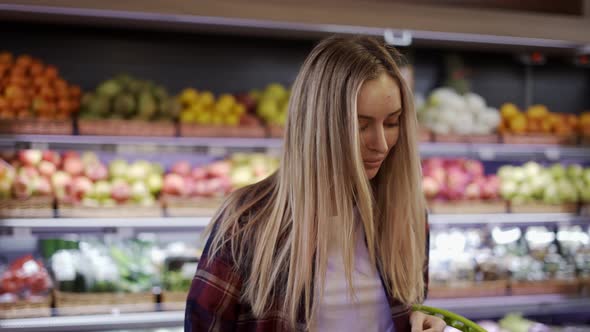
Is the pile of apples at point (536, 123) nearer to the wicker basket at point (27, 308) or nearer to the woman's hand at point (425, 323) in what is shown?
the woman's hand at point (425, 323)

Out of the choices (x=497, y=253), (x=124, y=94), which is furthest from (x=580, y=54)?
(x=124, y=94)

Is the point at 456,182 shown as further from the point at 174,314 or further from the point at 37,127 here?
the point at 37,127

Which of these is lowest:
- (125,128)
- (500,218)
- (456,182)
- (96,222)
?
(500,218)

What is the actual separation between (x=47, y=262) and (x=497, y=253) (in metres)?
2.62

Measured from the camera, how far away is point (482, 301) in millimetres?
3479

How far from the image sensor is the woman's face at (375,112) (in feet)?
4.43

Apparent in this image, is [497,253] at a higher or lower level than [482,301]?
higher

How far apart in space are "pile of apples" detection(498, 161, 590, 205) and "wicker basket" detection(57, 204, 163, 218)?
6.89ft

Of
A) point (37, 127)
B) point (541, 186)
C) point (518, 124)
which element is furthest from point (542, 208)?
point (37, 127)

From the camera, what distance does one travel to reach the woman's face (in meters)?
1.35

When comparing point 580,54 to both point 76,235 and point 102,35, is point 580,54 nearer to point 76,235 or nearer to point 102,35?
point 102,35

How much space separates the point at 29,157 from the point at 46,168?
0.38 ft

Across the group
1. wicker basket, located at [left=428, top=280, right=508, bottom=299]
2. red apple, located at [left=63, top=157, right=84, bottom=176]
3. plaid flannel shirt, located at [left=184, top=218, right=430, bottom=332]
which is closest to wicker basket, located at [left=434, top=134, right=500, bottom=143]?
wicker basket, located at [left=428, top=280, right=508, bottom=299]

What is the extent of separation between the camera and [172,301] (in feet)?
9.74
